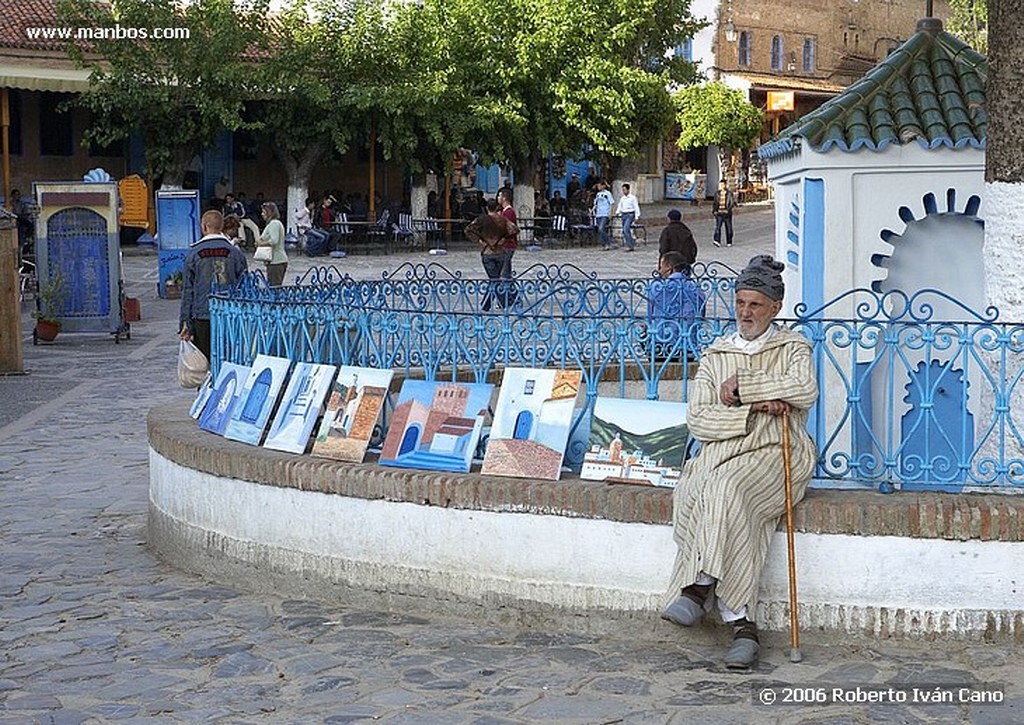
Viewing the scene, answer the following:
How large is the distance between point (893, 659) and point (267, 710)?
232 centimetres

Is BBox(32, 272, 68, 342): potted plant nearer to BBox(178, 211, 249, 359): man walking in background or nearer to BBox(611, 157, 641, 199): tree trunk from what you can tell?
→ BBox(178, 211, 249, 359): man walking in background

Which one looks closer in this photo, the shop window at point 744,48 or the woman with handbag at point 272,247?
the woman with handbag at point 272,247

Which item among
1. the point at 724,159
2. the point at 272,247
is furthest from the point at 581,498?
the point at 724,159

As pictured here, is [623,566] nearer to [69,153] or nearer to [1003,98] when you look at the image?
[1003,98]

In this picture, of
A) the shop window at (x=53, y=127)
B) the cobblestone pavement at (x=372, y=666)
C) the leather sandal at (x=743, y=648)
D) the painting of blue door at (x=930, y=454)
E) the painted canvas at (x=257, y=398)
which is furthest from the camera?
the shop window at (x=53, y=127)

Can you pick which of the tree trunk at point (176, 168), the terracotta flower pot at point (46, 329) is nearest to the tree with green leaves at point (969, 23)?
the tree trunk at point (176, 168)

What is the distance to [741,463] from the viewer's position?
5.98 meters

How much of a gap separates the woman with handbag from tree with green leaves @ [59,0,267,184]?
12260 millimetres

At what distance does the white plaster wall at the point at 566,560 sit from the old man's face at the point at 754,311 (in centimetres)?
80

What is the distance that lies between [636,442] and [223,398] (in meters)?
2.47

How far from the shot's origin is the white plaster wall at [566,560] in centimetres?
602

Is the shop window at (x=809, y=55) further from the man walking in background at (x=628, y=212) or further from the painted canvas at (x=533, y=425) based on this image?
the painted canvas at (x=533, y=425)

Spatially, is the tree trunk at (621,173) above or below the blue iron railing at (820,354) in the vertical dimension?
above

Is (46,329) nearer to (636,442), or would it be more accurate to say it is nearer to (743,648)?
(636,442)
